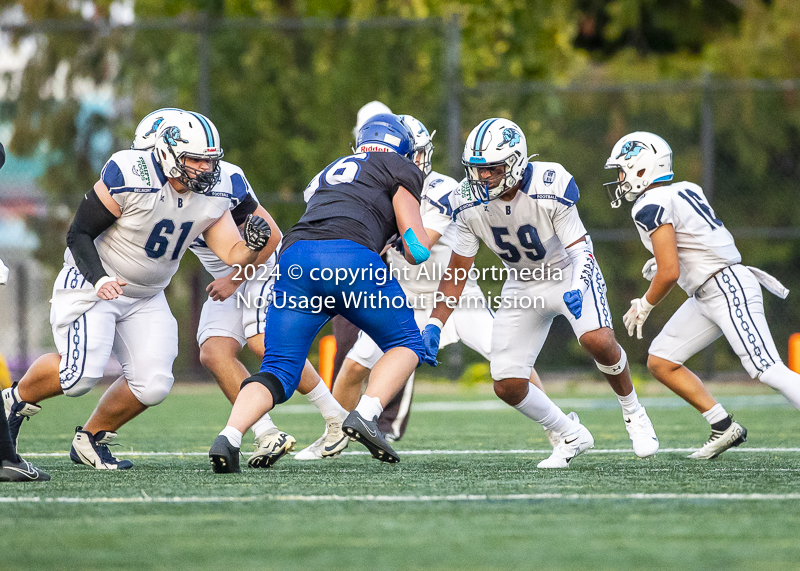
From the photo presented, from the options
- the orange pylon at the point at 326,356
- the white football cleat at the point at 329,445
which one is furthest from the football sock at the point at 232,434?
the orange pylon at the point at 326,356

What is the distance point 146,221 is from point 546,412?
2123 millimetres

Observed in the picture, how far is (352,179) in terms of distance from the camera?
498 cm

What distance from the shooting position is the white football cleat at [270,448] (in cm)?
499

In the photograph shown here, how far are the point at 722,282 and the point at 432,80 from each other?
22.9 ft

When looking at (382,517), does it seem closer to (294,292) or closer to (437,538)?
(437,538)

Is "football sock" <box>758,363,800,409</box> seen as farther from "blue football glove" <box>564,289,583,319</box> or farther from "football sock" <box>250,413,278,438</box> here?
"football sock" <box>250,413,278,438</box>

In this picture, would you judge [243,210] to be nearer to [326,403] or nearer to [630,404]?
[326,403]

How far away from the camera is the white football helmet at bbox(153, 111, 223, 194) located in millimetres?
5102

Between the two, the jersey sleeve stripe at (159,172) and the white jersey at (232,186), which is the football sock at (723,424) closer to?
the white jersey at (232,186)

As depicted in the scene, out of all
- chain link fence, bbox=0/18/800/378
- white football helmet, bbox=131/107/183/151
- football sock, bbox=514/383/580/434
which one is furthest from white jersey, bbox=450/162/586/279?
chain link fence, bbox=0/18/800/378

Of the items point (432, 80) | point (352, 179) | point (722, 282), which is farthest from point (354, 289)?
point (432, 80)

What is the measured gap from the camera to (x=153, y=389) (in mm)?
5270

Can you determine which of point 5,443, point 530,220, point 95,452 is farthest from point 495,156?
point 5,443

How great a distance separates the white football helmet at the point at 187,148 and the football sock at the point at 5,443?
4.47 ft
